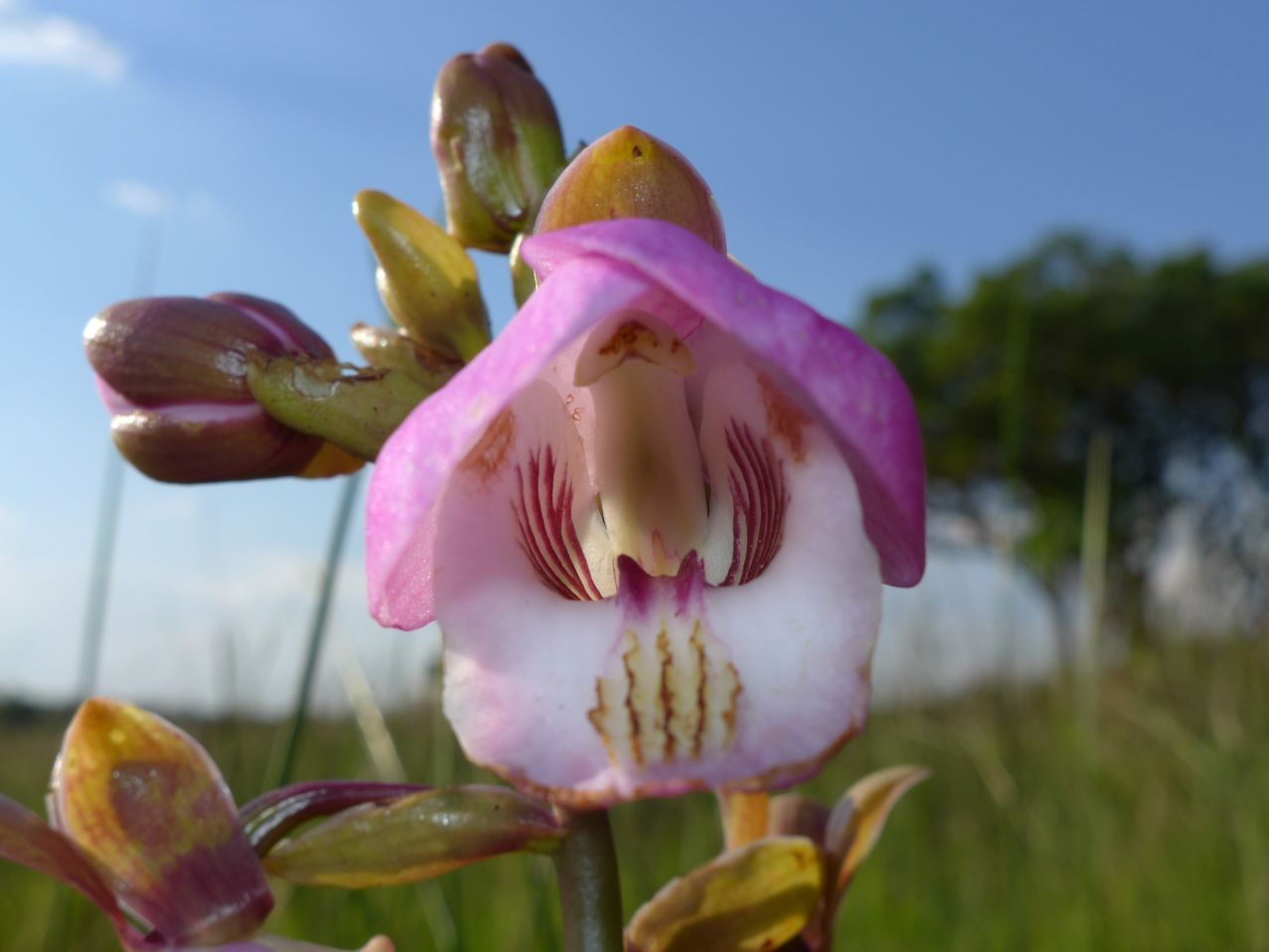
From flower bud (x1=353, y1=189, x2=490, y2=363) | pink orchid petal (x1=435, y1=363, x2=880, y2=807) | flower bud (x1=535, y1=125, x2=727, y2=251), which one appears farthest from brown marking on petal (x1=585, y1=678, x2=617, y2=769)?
flower bud (x1=353, y1=189, x2=490, y2=363)

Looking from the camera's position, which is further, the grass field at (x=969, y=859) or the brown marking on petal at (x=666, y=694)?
the grass field at (x=969, y=859)

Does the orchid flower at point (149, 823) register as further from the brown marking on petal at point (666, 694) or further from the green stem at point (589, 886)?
the brown marking on petal at point (666, 694)

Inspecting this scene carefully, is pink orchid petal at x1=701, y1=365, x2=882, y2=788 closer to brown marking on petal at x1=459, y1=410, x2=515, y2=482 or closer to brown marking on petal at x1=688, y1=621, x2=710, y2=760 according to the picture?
brown marking on petal at x1=688, y1=621, x2=710, y2=760

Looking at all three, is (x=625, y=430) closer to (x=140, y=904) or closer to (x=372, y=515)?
(x=372, y=515)

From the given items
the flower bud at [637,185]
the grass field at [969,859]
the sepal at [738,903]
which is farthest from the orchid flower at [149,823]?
the grass field at [969,859]

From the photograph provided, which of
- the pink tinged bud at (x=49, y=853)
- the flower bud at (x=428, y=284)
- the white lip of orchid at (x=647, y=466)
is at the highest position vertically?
the flower bud at (x=428, y=284)

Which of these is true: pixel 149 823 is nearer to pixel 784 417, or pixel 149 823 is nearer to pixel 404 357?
pixel 404 357
